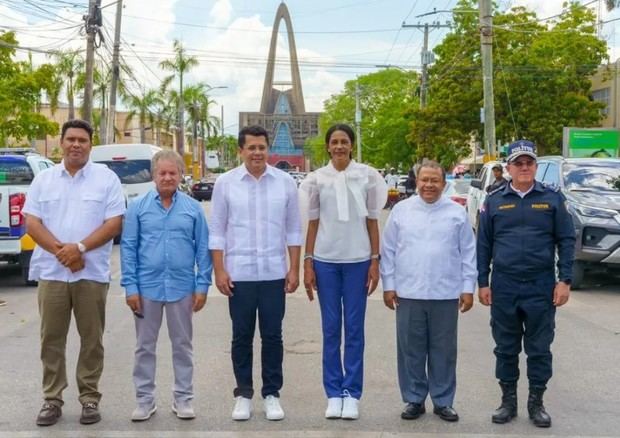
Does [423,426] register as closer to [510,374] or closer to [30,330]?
[510,374]

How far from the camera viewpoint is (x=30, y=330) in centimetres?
895

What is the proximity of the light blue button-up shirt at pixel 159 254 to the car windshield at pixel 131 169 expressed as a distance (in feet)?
59.4

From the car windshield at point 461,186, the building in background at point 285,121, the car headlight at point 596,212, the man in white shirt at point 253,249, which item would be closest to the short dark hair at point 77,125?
the man in white shirt at point 253,249

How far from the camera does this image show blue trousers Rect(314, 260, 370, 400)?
561 centimetres

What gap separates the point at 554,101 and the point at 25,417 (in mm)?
37919

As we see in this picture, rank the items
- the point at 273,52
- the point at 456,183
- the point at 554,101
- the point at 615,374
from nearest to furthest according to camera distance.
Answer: the point at 615,374 < the point at 456,183 < the point at 554,101 < the point at 273,52

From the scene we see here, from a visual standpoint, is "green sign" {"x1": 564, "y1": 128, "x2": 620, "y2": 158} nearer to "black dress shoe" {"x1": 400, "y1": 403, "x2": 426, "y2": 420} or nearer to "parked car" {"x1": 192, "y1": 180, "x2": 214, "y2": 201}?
"parked car" {"x1": 192, "y1": 180, "x2": 214, "y2": 201}

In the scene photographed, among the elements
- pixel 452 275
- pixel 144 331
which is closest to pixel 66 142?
pixel 144 331

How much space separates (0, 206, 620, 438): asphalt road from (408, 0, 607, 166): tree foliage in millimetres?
31069

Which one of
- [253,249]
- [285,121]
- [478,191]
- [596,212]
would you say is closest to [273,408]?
[253,249]

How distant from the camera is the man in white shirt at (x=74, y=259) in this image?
5.46 meters

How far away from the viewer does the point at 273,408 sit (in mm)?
5578

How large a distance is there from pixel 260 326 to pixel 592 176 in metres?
8.44

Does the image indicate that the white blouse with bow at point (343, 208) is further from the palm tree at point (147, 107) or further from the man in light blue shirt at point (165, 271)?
the palm tree at point (147, 107)
